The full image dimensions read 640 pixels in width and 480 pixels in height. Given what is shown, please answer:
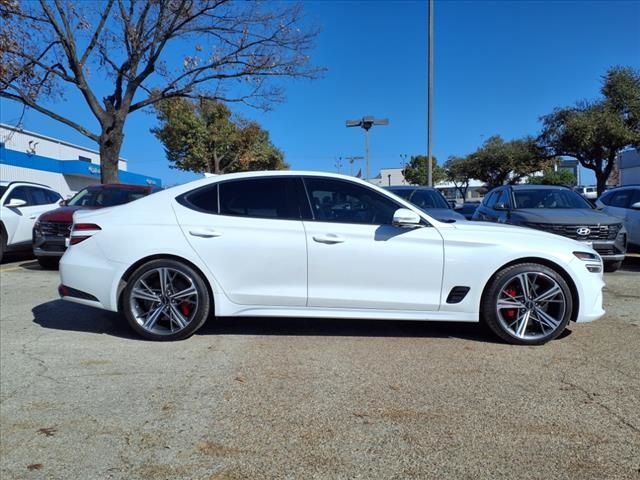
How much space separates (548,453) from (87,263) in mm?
4015

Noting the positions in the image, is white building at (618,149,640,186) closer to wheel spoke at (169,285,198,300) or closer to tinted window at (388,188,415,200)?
tinted window at (388,188,415,200)

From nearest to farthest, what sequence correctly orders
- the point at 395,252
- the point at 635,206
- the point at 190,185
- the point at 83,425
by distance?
the point at 83,425 < the point at 395,252 < the point at 190,185 < the point at 635,206

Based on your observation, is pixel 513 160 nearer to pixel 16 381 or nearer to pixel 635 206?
pixel 635 206

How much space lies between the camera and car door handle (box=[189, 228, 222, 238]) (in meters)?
4.34

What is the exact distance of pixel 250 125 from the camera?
4178 centimetres

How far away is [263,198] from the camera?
4488 millimetres

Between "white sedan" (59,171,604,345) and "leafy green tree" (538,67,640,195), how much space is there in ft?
69.5

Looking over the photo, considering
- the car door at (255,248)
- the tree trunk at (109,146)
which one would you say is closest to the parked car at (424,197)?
the car door at (255,248)

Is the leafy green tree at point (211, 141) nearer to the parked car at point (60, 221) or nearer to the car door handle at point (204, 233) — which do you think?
the parked car at point (60, 221)

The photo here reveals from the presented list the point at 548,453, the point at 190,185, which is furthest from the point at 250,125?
the point at 548,453

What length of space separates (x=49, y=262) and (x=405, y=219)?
7.59 meters

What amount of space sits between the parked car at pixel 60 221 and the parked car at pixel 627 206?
31.9 feet

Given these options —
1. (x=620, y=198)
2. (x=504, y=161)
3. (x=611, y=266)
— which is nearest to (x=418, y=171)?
(x=504, y=161)

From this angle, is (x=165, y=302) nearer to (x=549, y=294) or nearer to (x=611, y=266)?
(x=549, y=294)
